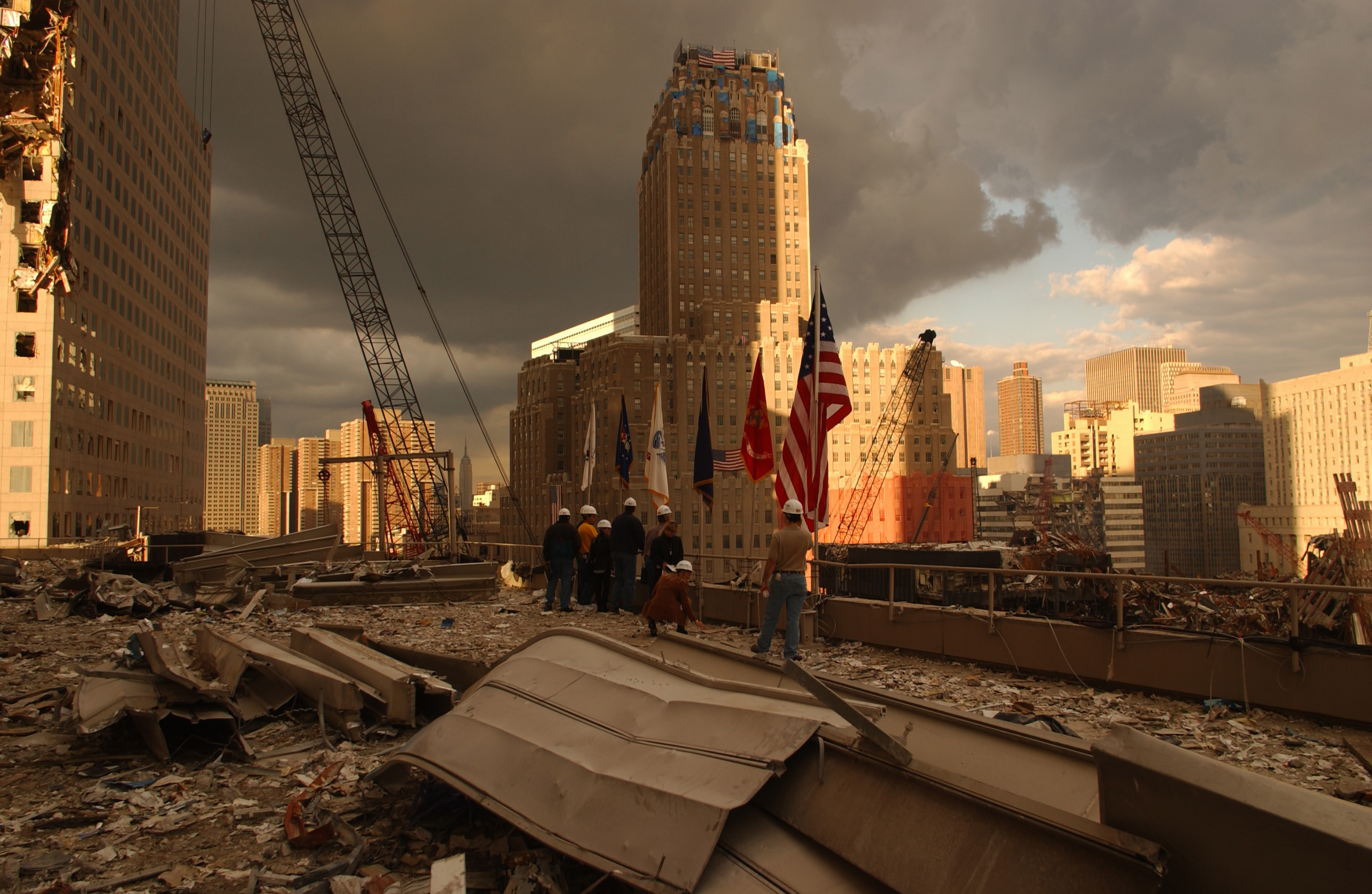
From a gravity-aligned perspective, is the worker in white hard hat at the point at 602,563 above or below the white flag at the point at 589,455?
below

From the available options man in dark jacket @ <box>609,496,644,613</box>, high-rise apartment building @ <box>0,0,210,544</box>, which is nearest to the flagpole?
man in dark jacket @ <box>609,496,644,613</box>

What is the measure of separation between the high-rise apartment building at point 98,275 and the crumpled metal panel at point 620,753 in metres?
43.4

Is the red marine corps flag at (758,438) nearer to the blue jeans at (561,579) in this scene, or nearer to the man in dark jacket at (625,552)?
the man in dark jacket at (625,552)

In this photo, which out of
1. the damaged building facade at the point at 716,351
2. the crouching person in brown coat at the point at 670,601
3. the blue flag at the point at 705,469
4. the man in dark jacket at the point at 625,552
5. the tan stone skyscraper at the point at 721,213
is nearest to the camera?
the crouching person in brown coat at the point at 670,601

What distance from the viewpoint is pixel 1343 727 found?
7535 millimetres

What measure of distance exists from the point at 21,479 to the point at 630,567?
2086 inches

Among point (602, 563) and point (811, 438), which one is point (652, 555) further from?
point (811, 438)

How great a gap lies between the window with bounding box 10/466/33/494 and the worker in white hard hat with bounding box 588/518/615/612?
169 ft

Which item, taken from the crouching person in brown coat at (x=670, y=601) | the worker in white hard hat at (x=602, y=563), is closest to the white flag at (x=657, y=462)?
the worker in white hard hat at (x=602, y=563)

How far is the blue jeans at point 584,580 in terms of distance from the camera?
1670cm

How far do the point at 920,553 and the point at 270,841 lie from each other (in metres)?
19.7

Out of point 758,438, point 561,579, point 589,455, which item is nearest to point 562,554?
point 561,579

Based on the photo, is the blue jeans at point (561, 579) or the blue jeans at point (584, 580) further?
the blue jeans at point (584, 580)

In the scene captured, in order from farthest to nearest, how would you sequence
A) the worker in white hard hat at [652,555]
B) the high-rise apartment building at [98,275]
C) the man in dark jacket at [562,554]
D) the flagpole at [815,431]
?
the high-rise apartment building at [98,275]
the man in dark jacket at [562,554]
the worker in white hard hat at [652,555]
the flagpole at [815,431]
